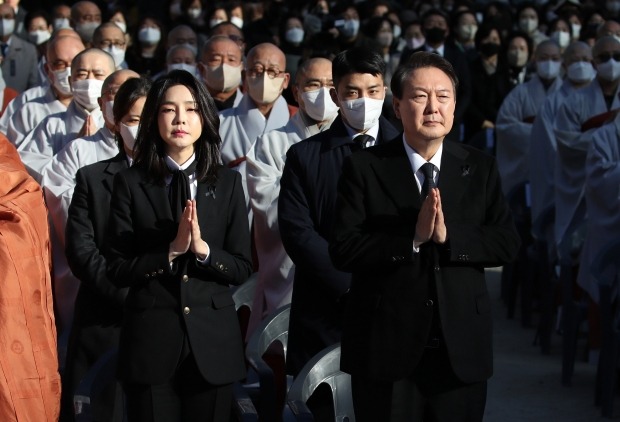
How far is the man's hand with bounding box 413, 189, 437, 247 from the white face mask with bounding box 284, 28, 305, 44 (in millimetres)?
9387

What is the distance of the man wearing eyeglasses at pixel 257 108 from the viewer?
301 inches

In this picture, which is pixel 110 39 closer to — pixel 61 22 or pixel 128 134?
pixel 61 22

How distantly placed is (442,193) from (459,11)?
425 inches

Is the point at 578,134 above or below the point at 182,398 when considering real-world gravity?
above

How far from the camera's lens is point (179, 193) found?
4348mm

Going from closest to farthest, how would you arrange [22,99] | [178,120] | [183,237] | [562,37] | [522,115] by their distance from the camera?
[183,237]
[178,120]
[22,99]
[522,115]
[562,37]

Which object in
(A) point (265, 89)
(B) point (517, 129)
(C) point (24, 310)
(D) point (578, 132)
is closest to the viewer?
(C) point (24, 310)

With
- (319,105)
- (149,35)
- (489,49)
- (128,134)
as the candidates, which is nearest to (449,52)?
(489,49)

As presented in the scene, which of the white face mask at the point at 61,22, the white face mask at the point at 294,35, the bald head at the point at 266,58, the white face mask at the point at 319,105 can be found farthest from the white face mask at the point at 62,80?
the white face mask at the point at 61,22

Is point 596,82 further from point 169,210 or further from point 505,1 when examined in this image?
point 505,1

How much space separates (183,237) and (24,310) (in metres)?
0.81

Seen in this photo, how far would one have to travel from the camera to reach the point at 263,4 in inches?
620

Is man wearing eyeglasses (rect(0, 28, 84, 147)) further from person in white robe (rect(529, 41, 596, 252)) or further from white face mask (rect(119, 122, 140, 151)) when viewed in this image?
person in white robe (rect(529, 41, 596, 252))

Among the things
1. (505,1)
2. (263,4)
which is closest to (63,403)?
(263,4)
